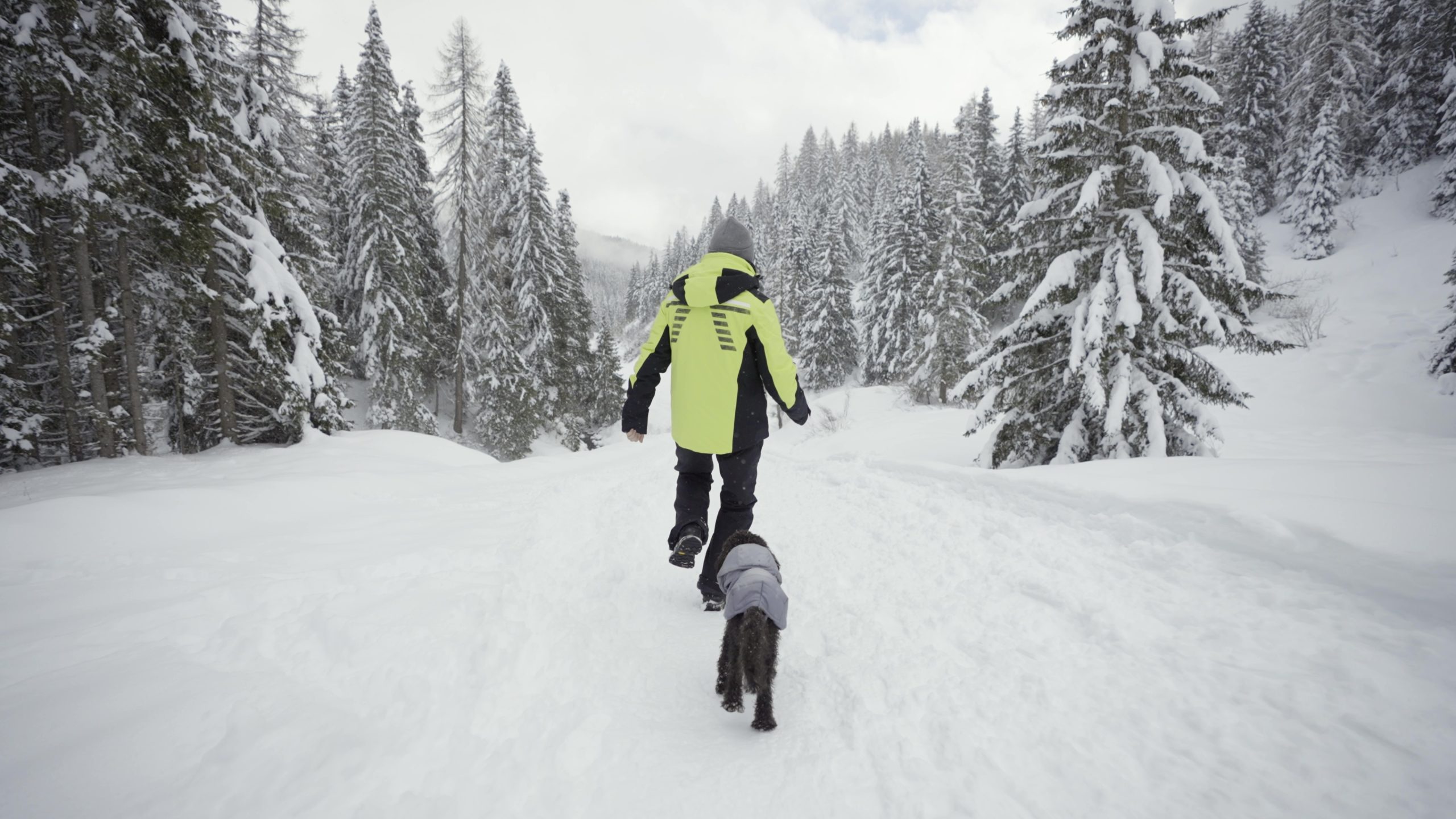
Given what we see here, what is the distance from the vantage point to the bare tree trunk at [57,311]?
746cm

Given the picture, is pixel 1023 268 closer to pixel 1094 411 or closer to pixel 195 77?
pixel 1094 411

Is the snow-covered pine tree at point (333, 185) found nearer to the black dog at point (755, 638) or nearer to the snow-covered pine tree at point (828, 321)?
the black dog at point (755, 638)

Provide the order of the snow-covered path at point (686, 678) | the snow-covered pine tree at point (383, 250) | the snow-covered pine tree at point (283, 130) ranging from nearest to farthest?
the snow-covered path at point (686, 678)
the snow-covered pine tree at point (283, 130)
the snow-covered pine tree at point (383, 250)

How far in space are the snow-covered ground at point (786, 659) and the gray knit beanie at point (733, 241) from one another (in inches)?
94.6

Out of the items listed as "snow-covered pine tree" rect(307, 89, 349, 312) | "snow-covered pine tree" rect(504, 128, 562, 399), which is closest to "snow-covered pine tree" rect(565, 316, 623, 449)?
"snow-covered pine tree" rect(504, 128, 562, 399)

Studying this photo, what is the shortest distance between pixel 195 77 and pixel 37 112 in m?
2.43

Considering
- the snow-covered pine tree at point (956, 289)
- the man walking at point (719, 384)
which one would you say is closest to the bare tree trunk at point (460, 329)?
the man walking at point (719, 384)

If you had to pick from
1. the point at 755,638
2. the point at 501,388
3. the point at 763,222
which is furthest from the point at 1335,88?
the point at 763,222

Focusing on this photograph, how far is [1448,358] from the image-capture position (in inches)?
451

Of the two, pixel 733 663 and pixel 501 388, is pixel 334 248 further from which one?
pixel 733 663

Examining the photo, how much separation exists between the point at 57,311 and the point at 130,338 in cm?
110

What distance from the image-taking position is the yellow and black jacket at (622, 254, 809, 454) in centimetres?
309

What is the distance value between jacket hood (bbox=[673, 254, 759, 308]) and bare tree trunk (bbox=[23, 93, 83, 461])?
10278mm

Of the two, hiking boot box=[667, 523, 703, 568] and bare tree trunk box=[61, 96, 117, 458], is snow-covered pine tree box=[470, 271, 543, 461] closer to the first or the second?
bare tree trunk box=[61, 96, 117, 458]
